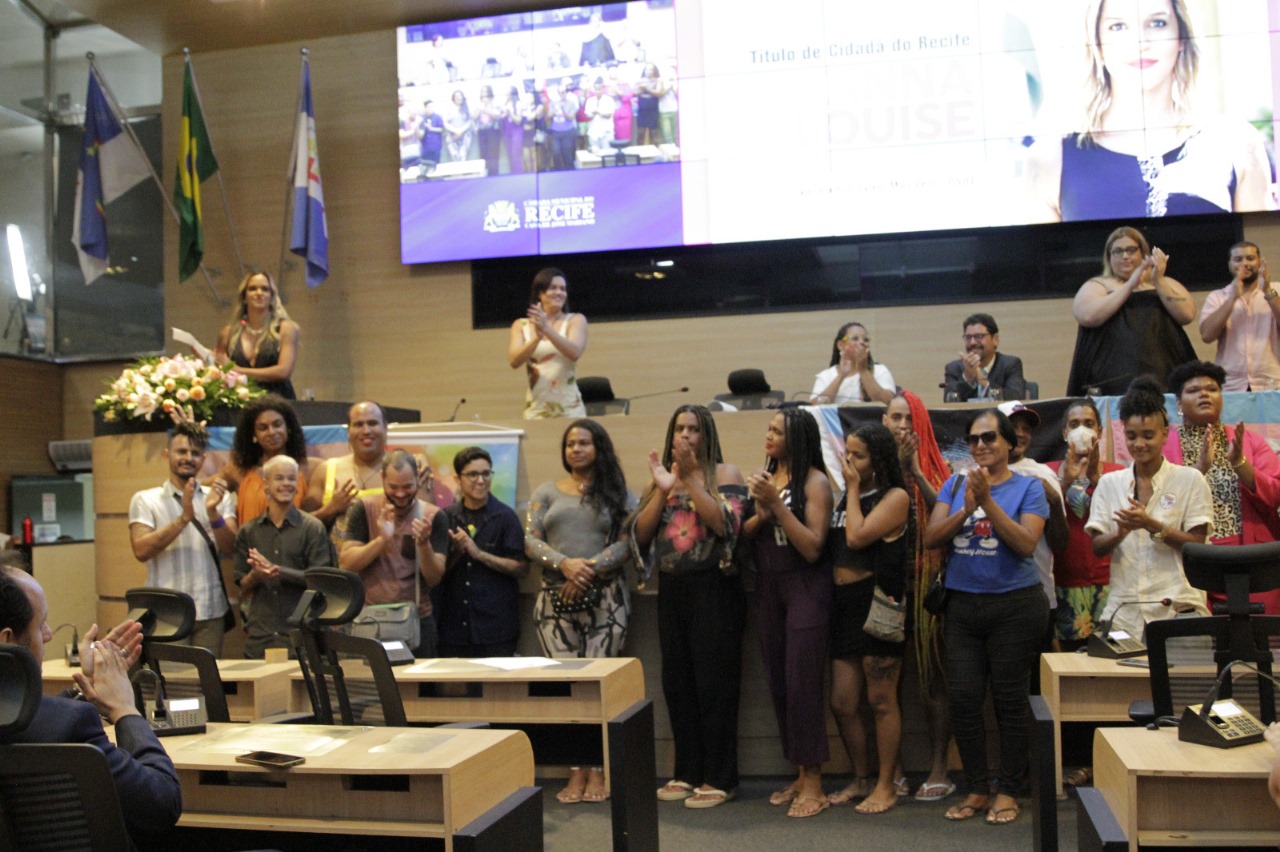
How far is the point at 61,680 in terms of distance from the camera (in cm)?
394

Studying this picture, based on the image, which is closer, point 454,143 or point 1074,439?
point 1074,439

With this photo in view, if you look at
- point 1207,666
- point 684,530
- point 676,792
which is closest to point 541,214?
point 684,530

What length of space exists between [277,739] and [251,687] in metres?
0.90

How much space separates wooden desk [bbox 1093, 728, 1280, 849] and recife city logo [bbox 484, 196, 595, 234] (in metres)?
6.57

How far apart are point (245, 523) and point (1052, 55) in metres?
5.90

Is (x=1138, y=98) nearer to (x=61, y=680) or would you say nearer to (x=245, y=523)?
(x=245, y=523)

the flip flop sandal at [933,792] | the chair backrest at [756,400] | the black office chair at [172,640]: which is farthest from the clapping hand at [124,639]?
the chair backrest at [756,400]

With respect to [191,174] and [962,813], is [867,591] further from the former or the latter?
[191,174]

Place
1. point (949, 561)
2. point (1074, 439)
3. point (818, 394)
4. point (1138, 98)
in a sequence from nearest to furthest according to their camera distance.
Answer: point (949, 561) < point (1074, 439) < point (818, 394) < point (1138, 98)

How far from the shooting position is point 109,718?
2.35 m

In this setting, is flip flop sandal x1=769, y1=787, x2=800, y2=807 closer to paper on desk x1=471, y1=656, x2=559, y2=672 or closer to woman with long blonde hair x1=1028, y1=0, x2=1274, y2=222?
paper on desk x1=471, y1=656, x2=559, y2=672

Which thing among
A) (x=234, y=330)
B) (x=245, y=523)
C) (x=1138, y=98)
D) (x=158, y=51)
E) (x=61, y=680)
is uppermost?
(x=158, y=51)

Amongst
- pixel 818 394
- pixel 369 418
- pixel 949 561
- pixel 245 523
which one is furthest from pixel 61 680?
pixel 818 394

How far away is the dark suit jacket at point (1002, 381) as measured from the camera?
5.91 metres
